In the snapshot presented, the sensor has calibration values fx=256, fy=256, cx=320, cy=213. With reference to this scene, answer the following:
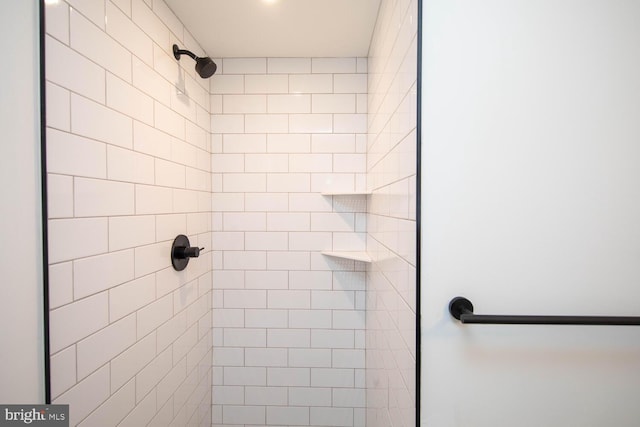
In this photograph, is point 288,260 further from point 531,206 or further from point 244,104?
point 531,206

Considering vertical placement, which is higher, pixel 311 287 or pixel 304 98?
pixel 304 98

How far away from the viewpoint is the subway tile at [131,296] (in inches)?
31.4

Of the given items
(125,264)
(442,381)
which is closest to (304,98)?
(125,264)

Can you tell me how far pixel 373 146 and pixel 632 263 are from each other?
91cm

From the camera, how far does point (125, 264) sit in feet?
2.76

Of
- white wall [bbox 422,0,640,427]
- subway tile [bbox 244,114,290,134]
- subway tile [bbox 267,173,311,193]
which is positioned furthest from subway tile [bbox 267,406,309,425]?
subway tile [bbox 244,114,290,134]

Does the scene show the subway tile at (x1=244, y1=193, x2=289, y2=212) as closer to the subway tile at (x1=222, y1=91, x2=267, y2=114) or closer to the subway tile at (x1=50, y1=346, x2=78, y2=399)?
the subway tile at (x1=222, y1=91, x2=267, y2=114)

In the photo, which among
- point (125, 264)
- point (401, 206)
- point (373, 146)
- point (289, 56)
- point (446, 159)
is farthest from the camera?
point (289, 56)

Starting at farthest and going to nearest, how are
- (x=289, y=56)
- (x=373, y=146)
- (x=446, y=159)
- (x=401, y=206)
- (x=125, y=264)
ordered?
(x=289, y=56) < (x=373, y=146) < (x=125, y=264) < (x=401, y=206) < (x=446, y=159)

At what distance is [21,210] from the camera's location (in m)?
0.56

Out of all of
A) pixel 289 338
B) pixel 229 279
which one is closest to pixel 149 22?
pixel 229 279

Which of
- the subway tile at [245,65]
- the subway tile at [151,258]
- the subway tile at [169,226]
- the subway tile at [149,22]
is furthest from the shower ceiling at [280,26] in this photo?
the subway tile at [151,258]

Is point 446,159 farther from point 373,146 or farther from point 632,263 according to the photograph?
point 373,146

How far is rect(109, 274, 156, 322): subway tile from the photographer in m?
0.80
